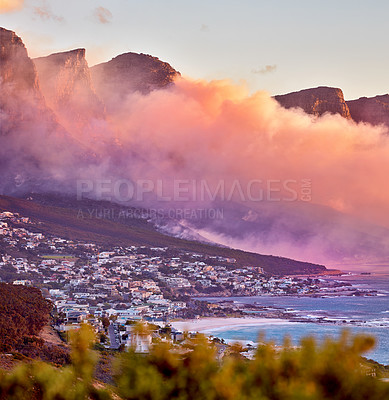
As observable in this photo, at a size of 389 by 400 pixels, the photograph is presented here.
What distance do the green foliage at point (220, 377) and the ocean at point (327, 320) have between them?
2507cm

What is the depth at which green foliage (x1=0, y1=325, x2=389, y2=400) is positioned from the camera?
9.56 m

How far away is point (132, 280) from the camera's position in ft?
281

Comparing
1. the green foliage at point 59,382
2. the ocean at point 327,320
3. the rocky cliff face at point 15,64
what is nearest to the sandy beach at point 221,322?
the ocean at point 327,320

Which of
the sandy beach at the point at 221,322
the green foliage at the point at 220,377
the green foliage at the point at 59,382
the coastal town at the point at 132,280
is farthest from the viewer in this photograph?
the coastal town at the point at 132,280

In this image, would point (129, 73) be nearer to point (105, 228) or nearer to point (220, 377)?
point (105, 228)

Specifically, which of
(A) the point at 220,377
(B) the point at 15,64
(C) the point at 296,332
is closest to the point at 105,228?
(B) the point at 15,64

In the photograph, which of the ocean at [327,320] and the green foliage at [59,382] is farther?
the ocean at [327,320]

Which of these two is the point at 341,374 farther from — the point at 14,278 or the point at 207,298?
the point at 207,298

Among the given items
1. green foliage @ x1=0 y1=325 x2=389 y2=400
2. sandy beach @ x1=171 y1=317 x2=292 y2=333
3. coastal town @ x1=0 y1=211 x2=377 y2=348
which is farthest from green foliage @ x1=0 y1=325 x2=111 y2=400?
sandy beach @ x1=171 y1=317 x2=292 y2=333

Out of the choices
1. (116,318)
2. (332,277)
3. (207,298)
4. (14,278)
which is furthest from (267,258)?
(116,318)

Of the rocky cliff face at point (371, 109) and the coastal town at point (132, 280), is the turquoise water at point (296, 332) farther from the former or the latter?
the rocky cliff face at point (371, 109)

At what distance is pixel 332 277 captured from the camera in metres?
124

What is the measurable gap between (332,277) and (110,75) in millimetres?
73213

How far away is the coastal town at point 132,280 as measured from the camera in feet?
213
